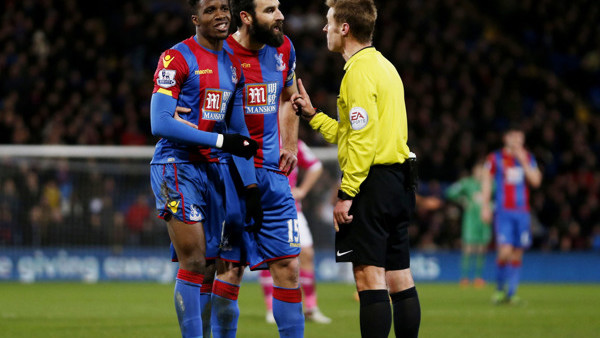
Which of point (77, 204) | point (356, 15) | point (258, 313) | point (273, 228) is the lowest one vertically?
point (258, 313)

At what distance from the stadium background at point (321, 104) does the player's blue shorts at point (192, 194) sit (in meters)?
9.95

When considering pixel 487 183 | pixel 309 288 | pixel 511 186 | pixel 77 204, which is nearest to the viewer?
pixel 309 288

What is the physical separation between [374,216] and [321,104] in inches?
557

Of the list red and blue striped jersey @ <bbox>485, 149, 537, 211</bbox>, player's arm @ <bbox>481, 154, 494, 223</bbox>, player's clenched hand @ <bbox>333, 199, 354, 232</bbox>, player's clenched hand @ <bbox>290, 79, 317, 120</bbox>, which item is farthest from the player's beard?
player's arm @ <bbox>481, 154, 494, 223</bbox>

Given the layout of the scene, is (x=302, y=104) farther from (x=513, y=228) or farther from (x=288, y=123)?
(x=513, y=228)

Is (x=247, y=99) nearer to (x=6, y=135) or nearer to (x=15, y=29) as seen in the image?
(x=6, y=135)

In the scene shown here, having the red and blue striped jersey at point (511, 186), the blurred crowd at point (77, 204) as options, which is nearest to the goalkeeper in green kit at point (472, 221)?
the red and blue striped jersey at point (511, 186)

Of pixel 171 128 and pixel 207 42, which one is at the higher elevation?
pixel 207 42

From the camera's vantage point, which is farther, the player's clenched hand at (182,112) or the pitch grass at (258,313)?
the pitch grass at (258,313)

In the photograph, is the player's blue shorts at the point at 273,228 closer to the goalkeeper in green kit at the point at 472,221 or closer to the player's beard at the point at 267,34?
the player's beard at the point at 267,34

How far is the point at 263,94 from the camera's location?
567 centimetres

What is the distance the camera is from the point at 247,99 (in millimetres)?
5629

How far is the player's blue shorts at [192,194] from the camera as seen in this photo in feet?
17.2

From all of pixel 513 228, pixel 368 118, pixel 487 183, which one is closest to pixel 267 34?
pixel 368 118
